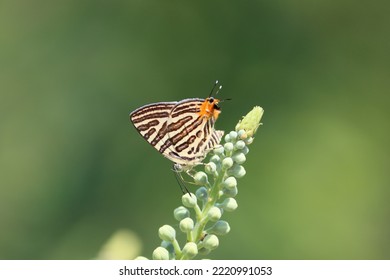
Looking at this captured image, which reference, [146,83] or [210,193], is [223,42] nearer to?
[146,83]

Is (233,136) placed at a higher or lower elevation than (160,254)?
higher

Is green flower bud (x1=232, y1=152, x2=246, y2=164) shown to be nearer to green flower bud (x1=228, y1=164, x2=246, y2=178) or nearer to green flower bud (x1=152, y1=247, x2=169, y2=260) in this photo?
green flower bud (x1=228, y1=164, x2=246, y2=178)

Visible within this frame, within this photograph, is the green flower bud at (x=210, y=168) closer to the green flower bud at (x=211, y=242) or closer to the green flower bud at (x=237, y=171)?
the green flower bud at (x=237, y=171)

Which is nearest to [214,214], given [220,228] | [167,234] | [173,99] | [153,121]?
[220,228]

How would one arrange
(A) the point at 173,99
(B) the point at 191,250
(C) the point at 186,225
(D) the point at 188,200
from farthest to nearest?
1. (A) the point at 173,99
2. (D) the point at 188,200
3. (C) the point at 186,225
4. (B) the point at 191,250

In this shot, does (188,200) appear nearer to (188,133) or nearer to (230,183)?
(230,183)

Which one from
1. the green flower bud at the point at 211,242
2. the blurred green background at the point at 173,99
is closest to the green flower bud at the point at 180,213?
the green flower bud at the point at 211,242

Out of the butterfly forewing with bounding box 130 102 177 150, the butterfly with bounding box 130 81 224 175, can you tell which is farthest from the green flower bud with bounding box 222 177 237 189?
the butterfly forewing with bounding box 130 102 177 150
